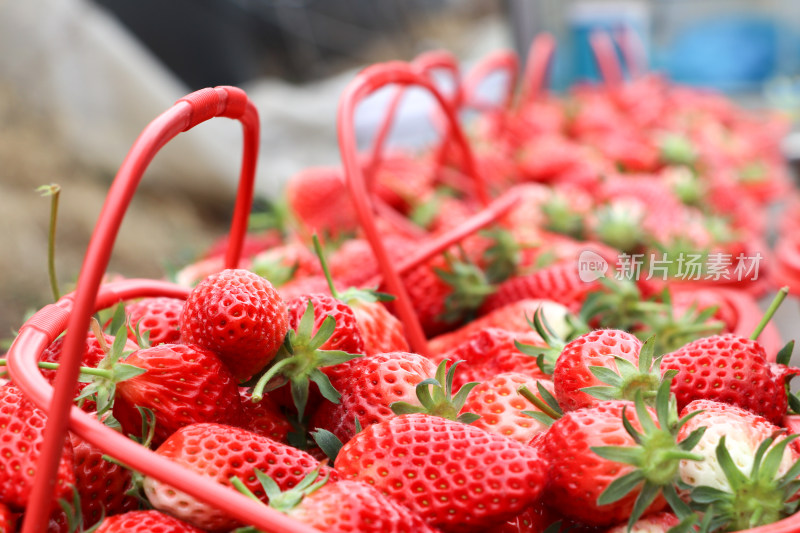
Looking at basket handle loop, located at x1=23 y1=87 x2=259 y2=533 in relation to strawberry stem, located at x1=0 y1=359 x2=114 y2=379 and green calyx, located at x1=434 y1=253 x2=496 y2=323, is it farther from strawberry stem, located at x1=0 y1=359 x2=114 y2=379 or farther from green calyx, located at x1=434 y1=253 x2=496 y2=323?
green calyx, located at x1=434 y1=253 x2=496 y2=323

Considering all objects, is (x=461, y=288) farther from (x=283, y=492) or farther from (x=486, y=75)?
(x=486, y=75)

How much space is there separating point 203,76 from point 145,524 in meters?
2.52

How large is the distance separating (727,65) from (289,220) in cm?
489

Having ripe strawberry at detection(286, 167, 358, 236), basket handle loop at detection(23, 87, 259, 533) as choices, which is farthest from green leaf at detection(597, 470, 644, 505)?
ripe strawberry at detection(286, 167, 358, 236)

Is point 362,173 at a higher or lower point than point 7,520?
higher

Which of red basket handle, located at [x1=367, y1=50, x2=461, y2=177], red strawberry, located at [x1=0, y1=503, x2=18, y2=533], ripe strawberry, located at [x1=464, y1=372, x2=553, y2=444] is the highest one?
red basket handle, located at [x1=367, y1=50, x2=461, y2=177]

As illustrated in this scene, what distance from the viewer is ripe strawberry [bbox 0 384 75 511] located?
60cm

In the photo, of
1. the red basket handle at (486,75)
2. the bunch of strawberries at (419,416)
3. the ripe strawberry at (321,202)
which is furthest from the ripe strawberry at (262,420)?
the red basket handle at (486,75)

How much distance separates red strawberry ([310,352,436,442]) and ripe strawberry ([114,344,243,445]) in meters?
0.12

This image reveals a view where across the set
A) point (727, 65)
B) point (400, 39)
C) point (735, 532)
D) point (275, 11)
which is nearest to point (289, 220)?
point (735, 532)

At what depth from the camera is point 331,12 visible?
140 inches

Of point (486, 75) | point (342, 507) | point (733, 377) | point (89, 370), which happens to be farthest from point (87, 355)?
point (486, 75)

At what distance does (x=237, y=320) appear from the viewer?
2.22 feet

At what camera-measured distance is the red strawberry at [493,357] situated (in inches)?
34.5
